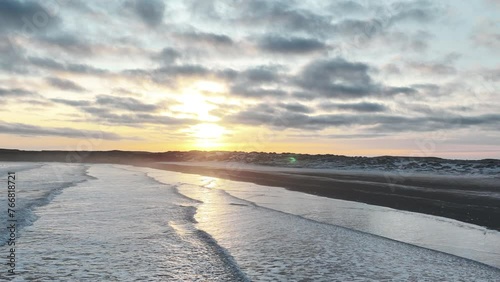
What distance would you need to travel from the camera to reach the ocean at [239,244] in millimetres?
8016

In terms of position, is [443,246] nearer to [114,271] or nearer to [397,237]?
[397,237]

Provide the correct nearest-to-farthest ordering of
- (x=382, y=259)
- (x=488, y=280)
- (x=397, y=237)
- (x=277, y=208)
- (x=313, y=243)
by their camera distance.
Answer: (x=488, y=280)
(x=382, y=259)
(x=313, y=243)
(x=397, y=237)
(x=277, y=208)

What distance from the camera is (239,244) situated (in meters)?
10.6

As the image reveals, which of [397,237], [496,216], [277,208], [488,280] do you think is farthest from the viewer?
[277,208]

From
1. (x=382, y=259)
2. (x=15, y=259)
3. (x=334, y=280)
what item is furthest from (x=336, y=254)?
(x=15, y=259)

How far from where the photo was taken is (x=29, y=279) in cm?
729

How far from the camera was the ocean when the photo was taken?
8016mm

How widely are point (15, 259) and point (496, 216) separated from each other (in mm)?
16924

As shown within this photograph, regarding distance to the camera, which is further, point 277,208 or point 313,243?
point 277,208

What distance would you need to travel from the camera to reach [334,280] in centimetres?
766

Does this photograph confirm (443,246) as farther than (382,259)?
Yes

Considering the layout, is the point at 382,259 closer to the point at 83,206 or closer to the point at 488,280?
the point at 488,280

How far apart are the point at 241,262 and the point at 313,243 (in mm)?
2842

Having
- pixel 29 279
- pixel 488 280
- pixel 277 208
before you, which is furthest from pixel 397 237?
pixel 29 279
